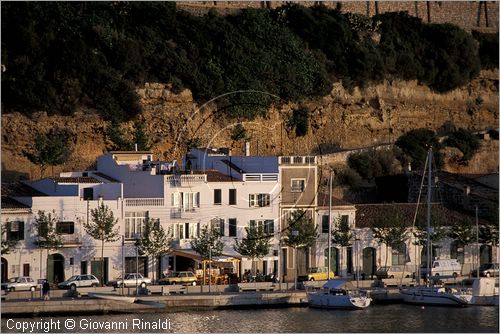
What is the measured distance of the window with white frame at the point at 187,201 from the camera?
57375mm

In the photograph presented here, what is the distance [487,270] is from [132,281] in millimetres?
13054

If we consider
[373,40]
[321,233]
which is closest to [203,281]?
[321,233]

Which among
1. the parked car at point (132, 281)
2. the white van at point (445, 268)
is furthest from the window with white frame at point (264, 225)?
the white van at point (445, 268)

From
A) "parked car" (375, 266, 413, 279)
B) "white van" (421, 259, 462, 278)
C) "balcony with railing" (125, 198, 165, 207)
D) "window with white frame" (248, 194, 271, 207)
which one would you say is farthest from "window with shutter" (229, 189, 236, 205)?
"white van" (421, 259, 462, 278)

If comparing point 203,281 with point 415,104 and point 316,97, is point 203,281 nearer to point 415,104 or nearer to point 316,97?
point 316,97

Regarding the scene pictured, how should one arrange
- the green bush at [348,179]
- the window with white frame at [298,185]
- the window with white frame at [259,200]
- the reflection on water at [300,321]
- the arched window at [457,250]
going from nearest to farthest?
the reflection on water at [300,321], the window with white frame at [259,200], the window with white frame at [298,185], the arched window at [457,250], the green bush at [348,179]

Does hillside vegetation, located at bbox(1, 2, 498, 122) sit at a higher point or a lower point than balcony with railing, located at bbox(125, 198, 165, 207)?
higher

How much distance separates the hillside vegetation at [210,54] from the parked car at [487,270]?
15.7m

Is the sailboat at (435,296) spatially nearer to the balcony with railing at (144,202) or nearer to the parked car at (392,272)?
the parked car at (392,272)

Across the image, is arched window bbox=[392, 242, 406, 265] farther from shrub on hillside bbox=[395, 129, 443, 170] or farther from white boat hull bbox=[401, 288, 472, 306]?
shrub on hillside bbox=[395, 129, 443, 170]

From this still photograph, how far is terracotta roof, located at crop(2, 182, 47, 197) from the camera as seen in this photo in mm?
56312

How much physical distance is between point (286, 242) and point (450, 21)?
3608cm

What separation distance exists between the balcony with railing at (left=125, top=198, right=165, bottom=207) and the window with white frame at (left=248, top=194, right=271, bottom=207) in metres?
3.04

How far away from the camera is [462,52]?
285 feet
